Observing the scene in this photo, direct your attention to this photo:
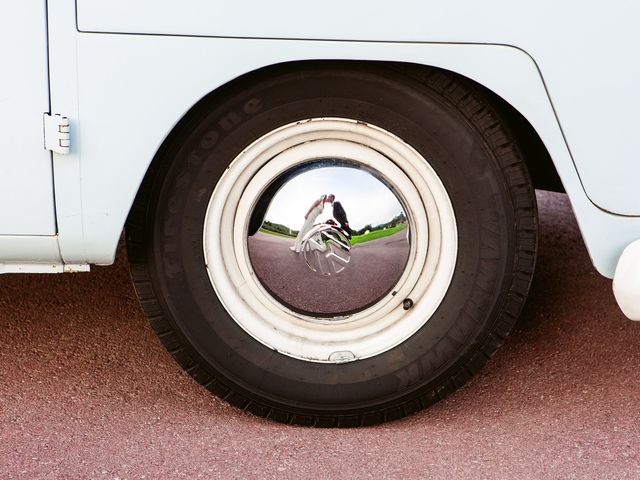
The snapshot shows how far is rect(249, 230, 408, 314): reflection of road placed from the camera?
2488 millimetres

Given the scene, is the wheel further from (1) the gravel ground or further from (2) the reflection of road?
(1) the gravel ground

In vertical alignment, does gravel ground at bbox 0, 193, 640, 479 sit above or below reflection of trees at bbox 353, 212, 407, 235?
below

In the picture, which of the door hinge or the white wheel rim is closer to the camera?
the door hinge

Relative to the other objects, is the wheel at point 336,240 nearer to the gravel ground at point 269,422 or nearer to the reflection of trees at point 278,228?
the reflection of trees at point 278,228

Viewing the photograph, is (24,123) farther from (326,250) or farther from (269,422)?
(269,422)

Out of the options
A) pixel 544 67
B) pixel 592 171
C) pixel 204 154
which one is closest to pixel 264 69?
pixel 204 154

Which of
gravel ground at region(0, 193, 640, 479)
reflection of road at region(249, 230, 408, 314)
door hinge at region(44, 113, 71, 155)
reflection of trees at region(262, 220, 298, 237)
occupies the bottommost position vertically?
gravel ground at region(0, 193, 640, 479)

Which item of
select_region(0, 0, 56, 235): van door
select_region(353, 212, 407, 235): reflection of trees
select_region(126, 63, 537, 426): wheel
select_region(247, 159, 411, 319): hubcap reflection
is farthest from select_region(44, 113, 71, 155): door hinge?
select_region(353, 212, 407, 235): reflection of trees

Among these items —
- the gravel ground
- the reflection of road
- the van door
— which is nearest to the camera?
the van door

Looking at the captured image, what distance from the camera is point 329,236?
8.05 ft

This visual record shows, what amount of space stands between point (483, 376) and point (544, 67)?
41.0 inches

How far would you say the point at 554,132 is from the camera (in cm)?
231

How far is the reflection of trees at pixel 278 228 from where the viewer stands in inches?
97.0

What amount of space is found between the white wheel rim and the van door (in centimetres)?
43
